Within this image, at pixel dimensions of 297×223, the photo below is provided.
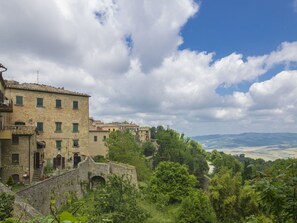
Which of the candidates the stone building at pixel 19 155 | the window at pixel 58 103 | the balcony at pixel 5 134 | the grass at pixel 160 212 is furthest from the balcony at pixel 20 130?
the grass at pixel 160 212

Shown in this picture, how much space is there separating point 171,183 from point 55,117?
18.7 m

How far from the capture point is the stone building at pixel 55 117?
35.5 metres

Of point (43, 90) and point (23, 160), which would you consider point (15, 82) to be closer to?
point (43, 90)

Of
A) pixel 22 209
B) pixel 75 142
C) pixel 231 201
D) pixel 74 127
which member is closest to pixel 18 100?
pixel 74 127

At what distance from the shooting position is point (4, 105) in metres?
23.4

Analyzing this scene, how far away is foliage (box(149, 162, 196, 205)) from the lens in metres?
41.5

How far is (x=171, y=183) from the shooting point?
43.0 meters

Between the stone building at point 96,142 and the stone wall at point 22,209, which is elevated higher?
the stone building at point 96,142

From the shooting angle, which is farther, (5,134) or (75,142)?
(75,142)

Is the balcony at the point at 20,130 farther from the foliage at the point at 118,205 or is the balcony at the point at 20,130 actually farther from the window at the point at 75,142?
the window at the point at 75,142

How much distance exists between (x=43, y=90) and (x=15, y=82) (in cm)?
405

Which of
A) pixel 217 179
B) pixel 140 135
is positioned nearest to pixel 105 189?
pixel 217 179

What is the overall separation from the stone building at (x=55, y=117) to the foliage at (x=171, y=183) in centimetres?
1093

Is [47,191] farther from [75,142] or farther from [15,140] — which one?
[75,142]
